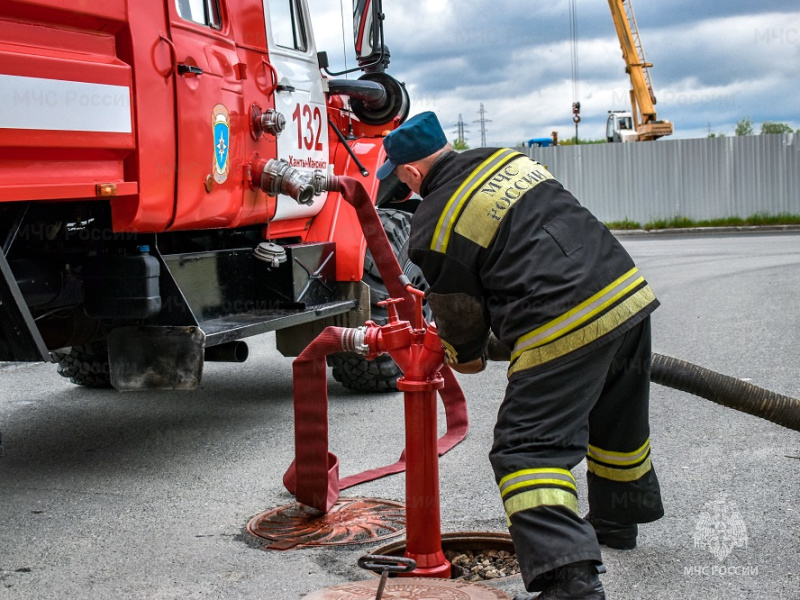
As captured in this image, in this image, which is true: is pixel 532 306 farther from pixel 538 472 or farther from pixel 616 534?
pixel 616 534

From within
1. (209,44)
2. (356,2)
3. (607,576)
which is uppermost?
(356,2)

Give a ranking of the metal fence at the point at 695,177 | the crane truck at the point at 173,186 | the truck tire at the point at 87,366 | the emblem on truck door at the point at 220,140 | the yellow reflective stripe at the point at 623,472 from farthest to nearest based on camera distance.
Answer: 1. the metal fence at the point at 695,177
2. the truck tire at the point at 87,366
3. the emblem on truck door at the point at 220,140
4. the crane truck at the point at 173,186
5. the yellow reflective stripe at the point at 623,472

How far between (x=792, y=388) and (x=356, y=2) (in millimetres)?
3697

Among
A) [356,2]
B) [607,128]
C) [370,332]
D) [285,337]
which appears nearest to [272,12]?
[356,2]

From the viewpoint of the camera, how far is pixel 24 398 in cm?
702

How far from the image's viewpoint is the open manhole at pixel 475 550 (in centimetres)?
365

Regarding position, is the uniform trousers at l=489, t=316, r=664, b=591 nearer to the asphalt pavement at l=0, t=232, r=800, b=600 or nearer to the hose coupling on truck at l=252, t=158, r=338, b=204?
the asphalt pavement at l=0, t=232, r=800, b=600

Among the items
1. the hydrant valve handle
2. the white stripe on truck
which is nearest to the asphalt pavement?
the hydrant valve handle

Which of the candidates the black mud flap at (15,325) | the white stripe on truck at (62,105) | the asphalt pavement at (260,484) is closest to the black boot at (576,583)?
the asphalt pavement at (260,484)

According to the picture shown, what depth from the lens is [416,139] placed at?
10.5 ft

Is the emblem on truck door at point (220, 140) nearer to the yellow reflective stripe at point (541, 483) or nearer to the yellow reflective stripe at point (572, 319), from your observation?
the yellow reflective stripe at point (572, 319)

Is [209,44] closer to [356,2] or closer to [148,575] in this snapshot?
[356,2]

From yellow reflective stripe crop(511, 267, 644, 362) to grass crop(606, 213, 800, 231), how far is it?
70.1ft

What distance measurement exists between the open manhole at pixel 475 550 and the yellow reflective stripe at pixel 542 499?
77 centimetres
